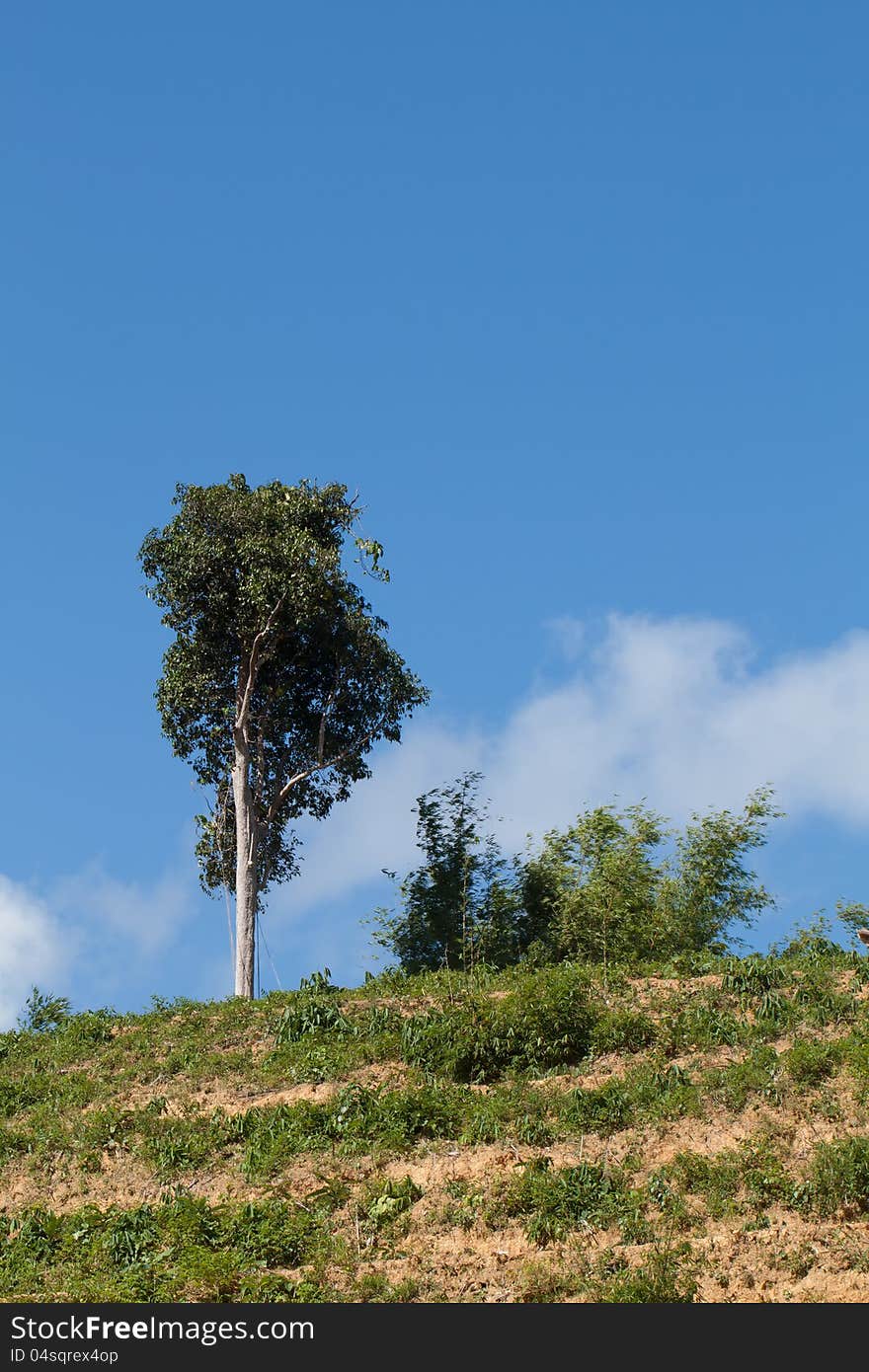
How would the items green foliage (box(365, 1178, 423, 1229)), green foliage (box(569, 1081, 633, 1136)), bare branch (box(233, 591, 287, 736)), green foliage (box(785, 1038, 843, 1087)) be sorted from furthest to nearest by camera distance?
bare branch (box(233, 591, 287, 736)) < green foliage (box(785, 1038, 843, 1087)) < green foliage (box(569, 1081, 633, 1136)) < green foliage (box(365, 1178, 423, 1229))

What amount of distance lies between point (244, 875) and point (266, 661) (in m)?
5.07

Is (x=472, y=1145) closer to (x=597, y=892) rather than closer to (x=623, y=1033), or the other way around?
(x=623, y=1033)

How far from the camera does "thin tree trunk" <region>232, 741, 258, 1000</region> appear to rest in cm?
2802

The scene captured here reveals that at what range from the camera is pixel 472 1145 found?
1653cm

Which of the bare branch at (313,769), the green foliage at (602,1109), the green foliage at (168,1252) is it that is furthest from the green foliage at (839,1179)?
the bare branch at (313,769)

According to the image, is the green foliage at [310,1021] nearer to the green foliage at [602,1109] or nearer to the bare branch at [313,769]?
the green foliage at [602,1109]

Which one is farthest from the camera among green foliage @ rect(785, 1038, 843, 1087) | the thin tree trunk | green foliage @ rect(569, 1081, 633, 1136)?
the thin tree trunk

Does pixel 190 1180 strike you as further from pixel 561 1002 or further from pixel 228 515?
pixel 228 515

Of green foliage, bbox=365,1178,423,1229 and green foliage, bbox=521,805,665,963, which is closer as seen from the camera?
green foliage, bbox=365,1178,423,1229

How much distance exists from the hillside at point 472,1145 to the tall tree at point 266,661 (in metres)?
9.72

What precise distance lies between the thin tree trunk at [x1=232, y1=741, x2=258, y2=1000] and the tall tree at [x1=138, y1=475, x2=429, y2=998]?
2.4 inches

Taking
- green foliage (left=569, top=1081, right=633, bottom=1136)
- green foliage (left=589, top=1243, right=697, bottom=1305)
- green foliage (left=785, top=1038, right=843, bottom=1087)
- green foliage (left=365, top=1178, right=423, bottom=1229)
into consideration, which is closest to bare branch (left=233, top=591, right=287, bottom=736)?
green foliage (left=569, top=1081, right=633, bottom=1136)

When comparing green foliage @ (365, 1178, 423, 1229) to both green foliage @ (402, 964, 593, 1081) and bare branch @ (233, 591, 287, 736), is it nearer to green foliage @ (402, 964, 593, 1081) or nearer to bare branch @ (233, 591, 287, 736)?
green foliage @ (402, 964, 593, 1081)

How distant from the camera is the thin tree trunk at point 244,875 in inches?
1103
